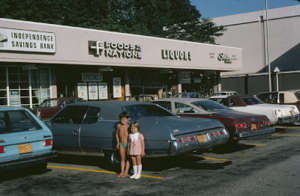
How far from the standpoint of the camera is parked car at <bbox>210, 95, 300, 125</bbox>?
12374 millimetres

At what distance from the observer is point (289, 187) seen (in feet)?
18.3

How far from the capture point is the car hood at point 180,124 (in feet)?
22.6

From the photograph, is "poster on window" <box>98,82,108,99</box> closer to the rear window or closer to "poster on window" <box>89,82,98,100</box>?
"poster on window" <box>89,82,98,100</box>

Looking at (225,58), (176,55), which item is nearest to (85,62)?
(176,55)

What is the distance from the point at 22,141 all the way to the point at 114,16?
37286mm

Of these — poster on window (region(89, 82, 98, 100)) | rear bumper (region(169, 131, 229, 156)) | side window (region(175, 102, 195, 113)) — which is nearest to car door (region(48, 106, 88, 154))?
rear bumper (region(169, 131, 229, 156))

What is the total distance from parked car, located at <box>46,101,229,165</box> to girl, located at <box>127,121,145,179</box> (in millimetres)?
285

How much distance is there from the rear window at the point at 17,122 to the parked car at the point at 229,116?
4.45 metres

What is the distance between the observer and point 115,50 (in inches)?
834

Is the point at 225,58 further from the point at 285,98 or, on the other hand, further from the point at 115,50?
the point at 285,98

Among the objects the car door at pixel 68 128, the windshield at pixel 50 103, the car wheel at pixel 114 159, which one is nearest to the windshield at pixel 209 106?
the car door at pixel 68 128

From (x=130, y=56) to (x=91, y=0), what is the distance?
23.5 m

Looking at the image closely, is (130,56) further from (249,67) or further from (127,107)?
(249,67)

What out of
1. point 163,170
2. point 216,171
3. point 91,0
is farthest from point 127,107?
point 91,0
